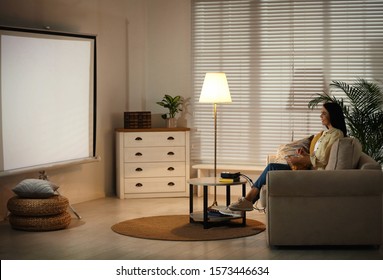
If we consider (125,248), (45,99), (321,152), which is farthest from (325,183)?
(45,99)

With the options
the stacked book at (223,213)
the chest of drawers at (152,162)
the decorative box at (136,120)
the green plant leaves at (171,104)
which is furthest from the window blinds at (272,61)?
the stacked book at (223,213)

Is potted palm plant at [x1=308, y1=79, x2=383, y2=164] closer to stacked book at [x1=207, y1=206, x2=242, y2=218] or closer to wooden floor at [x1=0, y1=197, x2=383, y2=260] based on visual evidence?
stacked book at [x1=207, y1=206, x2=242, y2=218]

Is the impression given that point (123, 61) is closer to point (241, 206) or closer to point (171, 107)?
point (171, 107)

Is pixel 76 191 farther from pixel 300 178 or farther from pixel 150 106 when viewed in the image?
pixel 300 178

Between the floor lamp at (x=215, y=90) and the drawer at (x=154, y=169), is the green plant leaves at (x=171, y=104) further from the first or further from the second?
the floor lamp at (x=215, y=90)

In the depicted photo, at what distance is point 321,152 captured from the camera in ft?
20.2

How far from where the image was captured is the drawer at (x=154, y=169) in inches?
326

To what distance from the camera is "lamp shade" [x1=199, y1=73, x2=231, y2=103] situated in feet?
23.0

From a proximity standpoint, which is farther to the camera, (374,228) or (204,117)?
(204,117)

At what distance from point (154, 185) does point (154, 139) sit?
0.52 m

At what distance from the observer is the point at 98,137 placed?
325 inches

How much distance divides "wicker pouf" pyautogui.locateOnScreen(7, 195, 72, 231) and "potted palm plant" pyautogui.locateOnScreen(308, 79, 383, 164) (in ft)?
9.96
